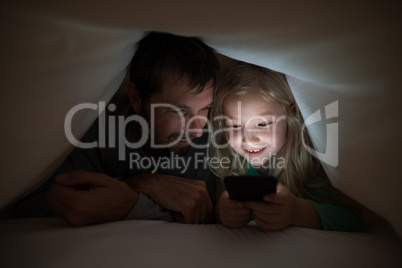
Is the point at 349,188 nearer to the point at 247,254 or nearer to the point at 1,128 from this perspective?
the point at 247,254

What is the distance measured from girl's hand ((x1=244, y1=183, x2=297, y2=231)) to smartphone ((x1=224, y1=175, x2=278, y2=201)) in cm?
2

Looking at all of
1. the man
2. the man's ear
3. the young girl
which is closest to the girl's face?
the young girl

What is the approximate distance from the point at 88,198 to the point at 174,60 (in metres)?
0.51

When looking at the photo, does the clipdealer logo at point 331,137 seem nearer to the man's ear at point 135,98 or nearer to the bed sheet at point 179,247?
the bed sheet at point 179,247

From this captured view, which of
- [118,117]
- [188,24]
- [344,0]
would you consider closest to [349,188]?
[344,0]

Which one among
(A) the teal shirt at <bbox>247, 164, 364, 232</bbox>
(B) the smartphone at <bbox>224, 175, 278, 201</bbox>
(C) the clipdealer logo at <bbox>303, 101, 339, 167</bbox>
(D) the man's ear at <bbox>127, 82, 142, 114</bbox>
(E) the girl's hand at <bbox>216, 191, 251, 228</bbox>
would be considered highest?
(D) the man's ear at <bbox>127, 82, 142, 114</bbox>

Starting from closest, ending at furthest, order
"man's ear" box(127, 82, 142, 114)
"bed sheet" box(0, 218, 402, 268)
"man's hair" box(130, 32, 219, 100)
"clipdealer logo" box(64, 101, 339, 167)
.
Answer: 1. "bed sheet" box(0, 218, 402, 268)
2. "clipdealer logo" box(64, 101, 339, 167)
3. "man's hair" box(130, 32, 219, 100)
4. "man's ear" box(127, 82, 142, 114)

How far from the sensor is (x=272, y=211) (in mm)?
730

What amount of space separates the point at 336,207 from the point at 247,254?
41 centimetres

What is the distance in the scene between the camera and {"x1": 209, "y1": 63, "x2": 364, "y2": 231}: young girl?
2.82ft

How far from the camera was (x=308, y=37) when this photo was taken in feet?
2.33

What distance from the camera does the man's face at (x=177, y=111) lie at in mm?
980

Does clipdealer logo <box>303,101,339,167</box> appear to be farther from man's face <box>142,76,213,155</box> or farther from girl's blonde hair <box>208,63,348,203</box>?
man's face <box>142,76,213,155</box>

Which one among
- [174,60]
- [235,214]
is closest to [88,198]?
[235,214]
